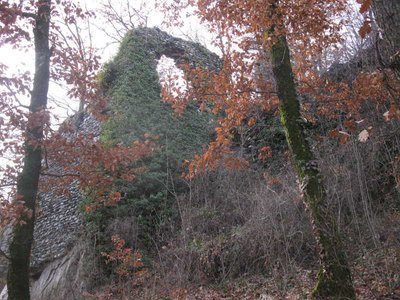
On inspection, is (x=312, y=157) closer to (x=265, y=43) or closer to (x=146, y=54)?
(x=265, y=43)

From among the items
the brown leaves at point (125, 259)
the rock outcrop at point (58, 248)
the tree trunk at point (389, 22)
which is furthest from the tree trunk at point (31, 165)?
the tree trunk at point (389, 22)

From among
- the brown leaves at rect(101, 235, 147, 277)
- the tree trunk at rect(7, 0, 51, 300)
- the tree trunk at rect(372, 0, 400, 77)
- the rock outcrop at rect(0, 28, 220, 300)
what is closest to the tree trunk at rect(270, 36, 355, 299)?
the tree trunk at rect(372, 0, 400, 77)

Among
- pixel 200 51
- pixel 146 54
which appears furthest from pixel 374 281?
pixel 200 51

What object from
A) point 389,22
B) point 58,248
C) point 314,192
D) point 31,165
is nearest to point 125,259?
point 31,165

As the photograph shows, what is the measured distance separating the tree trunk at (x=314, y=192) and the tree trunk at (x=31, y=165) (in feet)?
12.8

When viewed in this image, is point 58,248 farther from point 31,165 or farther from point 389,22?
point 389,22

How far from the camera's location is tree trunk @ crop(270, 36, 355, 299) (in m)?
5.44

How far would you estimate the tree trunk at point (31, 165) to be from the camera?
20.5ft

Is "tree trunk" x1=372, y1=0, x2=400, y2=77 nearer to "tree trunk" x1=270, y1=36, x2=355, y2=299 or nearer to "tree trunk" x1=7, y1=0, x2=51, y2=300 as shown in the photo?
"tree trunk" x1=270, y1=36, x2=355, y2=299

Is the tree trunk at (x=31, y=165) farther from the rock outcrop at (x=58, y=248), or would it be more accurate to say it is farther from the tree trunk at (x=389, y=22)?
the tree trunk at (x=389, y=22)

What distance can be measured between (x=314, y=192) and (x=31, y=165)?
4.55m

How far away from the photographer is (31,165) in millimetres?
→ 6730

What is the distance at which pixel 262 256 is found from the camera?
25.6ft

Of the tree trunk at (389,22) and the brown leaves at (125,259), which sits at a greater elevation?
the tree trunk at (389,22)
